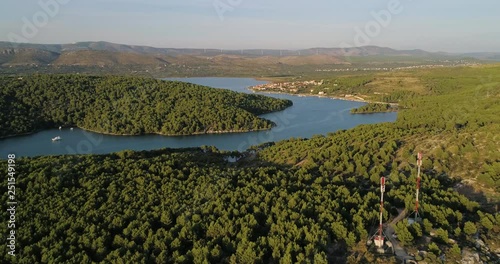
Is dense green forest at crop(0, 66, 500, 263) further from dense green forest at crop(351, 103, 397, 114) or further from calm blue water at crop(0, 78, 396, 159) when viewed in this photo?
dense green forest at crop(351, 103, 397, 114)

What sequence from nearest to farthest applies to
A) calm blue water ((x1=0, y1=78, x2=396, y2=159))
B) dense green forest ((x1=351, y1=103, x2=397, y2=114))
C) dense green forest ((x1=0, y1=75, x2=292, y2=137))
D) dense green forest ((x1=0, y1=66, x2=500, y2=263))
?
dense green forest ((x1=0, y1=66, x2=500, y2=263)), calm blue water ((x1=0, y1=78, x2=396, y2=159)), dense green forest ((x1=0, y1=75, x2=292, y2=137)), dense green forest ((x1=351, y1=103, x2=397, y2=114))

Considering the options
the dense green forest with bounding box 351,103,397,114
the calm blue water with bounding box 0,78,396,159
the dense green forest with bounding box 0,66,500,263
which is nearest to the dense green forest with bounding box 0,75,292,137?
the calm blue water with bounding box 0,78,396,159

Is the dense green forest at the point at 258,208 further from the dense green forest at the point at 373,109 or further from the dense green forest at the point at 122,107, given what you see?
the dense green forest at the point at 373,109

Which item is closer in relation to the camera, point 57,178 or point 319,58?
point 57,178

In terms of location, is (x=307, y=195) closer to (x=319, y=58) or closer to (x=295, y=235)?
(x=295, y=235)

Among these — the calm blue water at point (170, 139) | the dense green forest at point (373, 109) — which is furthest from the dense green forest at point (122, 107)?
the dense green forest at point (373, 109)

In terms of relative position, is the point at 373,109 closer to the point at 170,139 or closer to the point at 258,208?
the point at 170,139

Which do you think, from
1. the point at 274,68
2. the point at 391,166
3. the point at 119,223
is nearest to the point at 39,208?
the point at 119,223
